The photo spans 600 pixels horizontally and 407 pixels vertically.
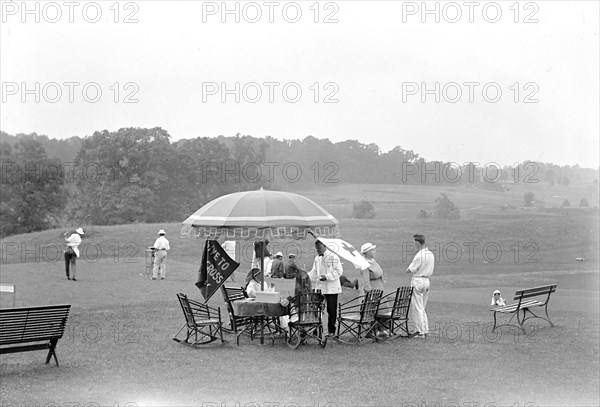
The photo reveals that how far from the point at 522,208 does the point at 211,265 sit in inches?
1233

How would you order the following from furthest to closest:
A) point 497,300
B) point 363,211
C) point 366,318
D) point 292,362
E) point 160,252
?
1. point 363,211
2. point 160,252
3. point 497,300
4. point 366,318
5. point 292,362

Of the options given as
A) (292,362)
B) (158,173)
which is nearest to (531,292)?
(292,362)

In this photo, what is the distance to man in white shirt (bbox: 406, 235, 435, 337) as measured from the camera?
14.1 metres

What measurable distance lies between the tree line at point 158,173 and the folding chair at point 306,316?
3549 cm

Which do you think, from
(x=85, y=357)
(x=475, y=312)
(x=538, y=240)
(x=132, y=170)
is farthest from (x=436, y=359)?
(x=132, y=170)

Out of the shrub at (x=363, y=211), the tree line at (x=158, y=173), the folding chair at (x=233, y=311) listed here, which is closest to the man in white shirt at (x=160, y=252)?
the folding chair at (x=233, y=311)

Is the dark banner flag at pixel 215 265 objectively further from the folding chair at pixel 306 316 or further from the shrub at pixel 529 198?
the shrub at pixel 529 198

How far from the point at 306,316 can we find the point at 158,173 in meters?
44.1

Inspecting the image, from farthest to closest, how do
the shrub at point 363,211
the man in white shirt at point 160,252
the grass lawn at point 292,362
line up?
the shrub at point 363,211
the man in white shirt at point 160,252
the grass lawn at point 292,362

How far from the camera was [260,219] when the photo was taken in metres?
13.1

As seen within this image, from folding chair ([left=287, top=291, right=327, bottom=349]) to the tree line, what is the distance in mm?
35490

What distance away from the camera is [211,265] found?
Result: 14.1 metres

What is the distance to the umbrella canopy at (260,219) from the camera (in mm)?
13219

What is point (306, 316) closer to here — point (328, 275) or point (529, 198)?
point (328, 275)
